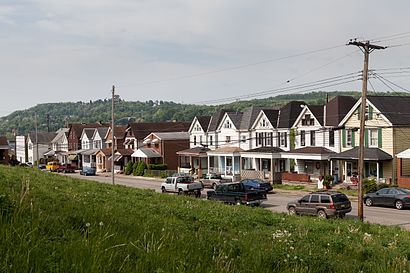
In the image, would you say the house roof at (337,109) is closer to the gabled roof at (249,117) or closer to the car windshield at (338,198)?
the gabled roof at (249,117)

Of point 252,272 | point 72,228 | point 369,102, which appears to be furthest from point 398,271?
point 369,102

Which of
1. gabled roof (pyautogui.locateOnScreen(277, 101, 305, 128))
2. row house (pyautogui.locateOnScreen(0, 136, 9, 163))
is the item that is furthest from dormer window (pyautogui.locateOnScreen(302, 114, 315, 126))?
row house (pyautogui.locateOnScreen(0, 136, 9, 163))

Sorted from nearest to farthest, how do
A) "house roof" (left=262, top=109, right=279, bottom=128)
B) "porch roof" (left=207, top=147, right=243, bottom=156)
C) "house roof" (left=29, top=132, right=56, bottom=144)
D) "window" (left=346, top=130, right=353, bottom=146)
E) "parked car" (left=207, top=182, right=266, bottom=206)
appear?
"parked car" (left=207, top=182, right=266, bottom=206) < "window" (left=346, top=130, right=353, bottom=146) < "house roof" (left=262, top=109, right=279, bottom=128) < "porch roof" (left=207, top=147, right=243, bottom=156) < "house roof" (left=29, top=132, right=56, bottom=144)

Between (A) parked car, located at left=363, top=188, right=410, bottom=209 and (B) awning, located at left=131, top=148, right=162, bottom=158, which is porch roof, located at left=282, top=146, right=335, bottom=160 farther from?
(B) awning, located at left=131, top=148, right=162, bottom=158

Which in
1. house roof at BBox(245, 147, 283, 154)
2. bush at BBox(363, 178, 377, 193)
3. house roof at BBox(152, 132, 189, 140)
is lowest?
bush at BBox(363, 178, 377, 193)

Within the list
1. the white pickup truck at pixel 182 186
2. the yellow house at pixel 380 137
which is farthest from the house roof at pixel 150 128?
the white pickup truck at pixel 182 186

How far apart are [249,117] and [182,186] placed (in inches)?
1055

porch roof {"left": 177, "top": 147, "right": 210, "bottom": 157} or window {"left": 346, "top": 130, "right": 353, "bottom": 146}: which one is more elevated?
window {"left": 346, "top": 130, "right": 353, "bottom": 146}

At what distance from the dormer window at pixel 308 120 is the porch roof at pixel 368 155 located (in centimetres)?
729

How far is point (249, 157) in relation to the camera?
59.3 metres

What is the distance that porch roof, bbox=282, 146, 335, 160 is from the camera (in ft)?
161

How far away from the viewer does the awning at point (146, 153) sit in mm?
73250

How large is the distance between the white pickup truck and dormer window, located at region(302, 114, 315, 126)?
746 inches

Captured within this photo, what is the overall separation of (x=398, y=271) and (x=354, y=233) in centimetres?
910
